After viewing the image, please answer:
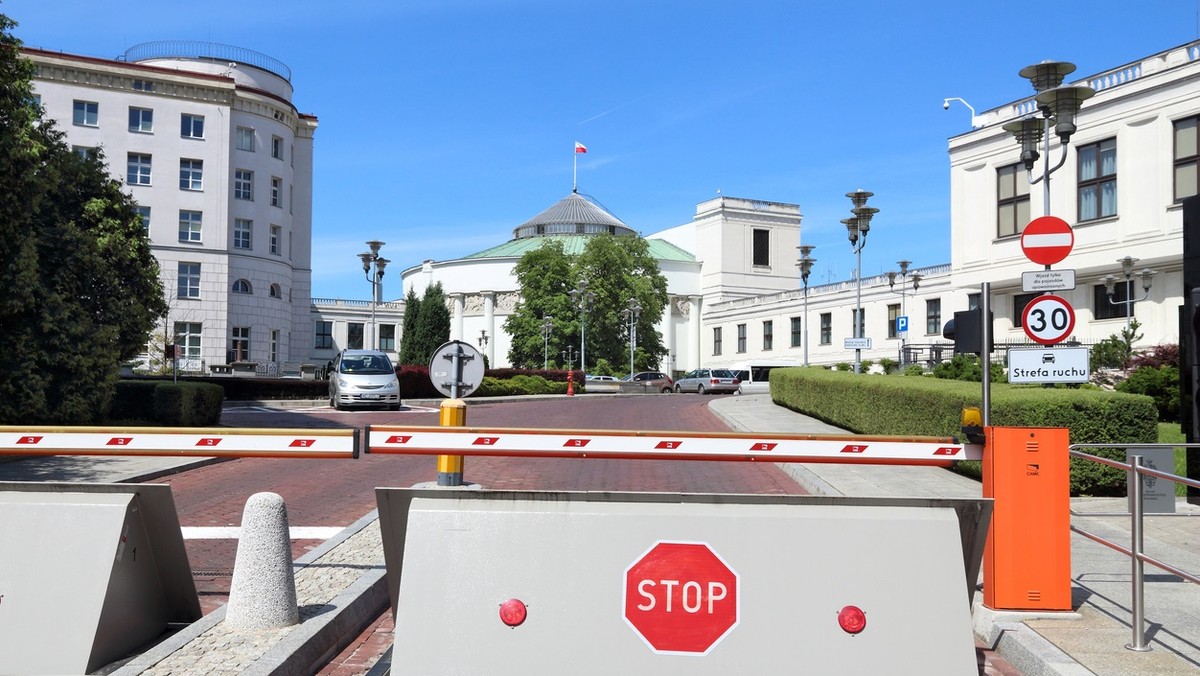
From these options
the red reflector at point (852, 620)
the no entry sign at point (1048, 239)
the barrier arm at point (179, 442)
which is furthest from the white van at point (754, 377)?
the red reflector at point (852, 620)

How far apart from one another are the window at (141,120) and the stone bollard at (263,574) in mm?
58835

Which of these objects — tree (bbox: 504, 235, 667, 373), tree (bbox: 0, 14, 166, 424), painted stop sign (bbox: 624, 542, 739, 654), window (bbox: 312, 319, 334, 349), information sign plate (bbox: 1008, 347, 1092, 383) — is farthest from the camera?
window (bbox: 312, 319, 334, 349)

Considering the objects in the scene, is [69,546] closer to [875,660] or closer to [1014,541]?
[875,660]

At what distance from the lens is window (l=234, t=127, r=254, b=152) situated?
60.7 m

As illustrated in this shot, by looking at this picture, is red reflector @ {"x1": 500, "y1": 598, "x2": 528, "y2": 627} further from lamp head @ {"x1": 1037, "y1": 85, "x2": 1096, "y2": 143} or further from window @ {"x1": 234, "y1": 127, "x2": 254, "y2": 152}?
window @ {"x1": 234, "y1": 127, "x2": 254, "y2": 152}

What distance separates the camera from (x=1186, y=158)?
34.3 meters

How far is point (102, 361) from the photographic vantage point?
768 inches

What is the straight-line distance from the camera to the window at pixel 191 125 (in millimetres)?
58875

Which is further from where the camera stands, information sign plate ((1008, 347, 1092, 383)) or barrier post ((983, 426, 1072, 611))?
information sign plate ((1008, 347, 1092, 383))

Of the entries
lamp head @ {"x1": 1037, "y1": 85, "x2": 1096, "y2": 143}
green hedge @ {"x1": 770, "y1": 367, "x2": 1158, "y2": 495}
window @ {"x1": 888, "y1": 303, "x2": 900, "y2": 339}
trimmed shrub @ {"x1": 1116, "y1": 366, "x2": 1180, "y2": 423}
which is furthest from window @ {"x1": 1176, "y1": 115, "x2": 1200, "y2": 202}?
window @ {"x1": 888, "y1": 303, "x2": 900, "y2": 339}

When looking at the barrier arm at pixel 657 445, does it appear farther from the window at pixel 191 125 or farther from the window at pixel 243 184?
the window at pixel 243 184

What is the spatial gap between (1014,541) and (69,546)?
17.3ft

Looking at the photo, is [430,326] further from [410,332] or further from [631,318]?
[631,318]

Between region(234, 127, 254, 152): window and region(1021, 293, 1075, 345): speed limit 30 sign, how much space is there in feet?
187
